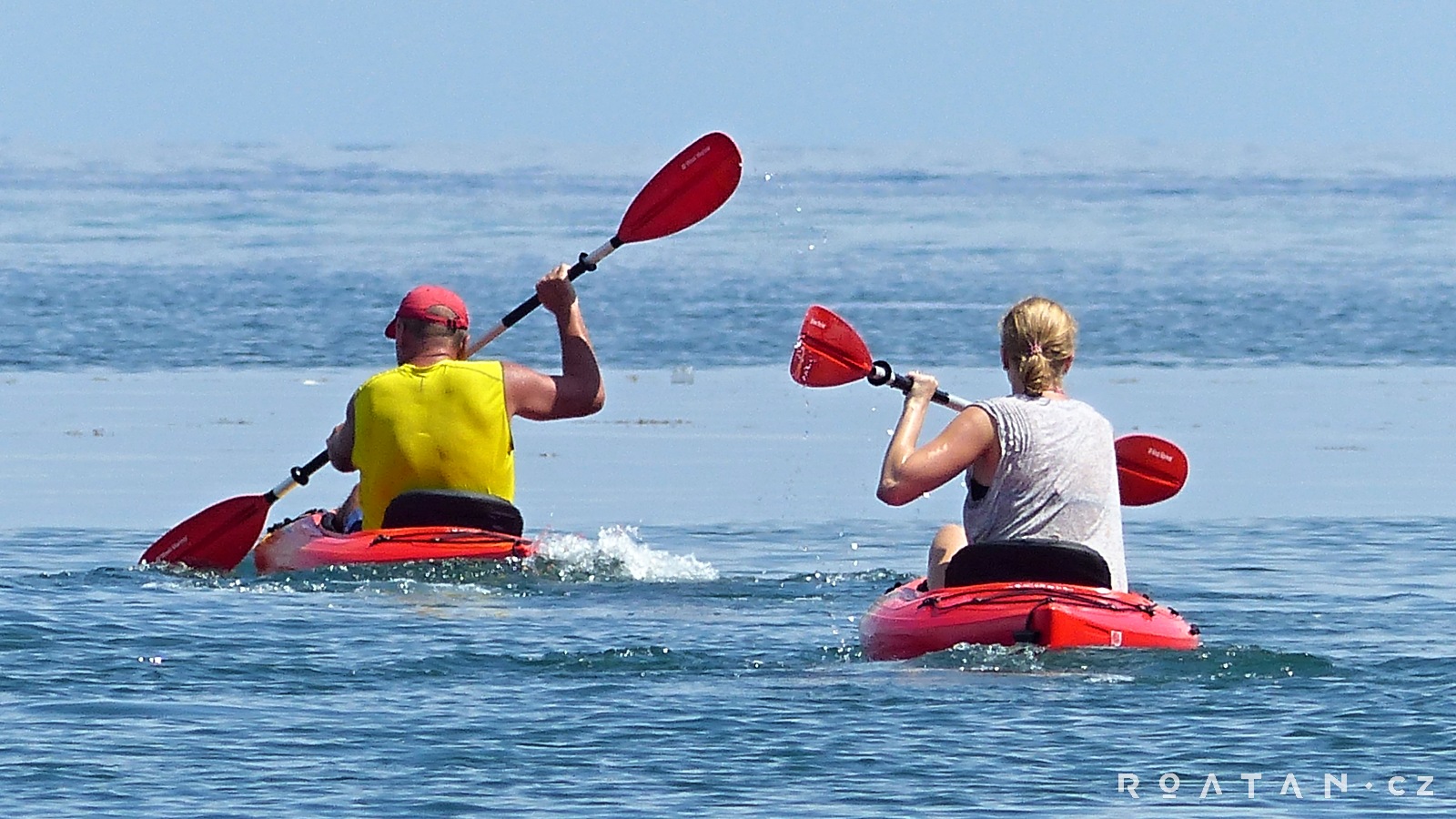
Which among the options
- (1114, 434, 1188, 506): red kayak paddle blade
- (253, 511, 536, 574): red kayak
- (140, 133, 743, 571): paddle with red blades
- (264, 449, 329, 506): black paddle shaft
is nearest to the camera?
(1114, 434, 1188, 506): red kayak paddle blade

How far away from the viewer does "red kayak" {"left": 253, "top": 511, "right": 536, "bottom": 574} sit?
1092cm

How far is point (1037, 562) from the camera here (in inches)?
343

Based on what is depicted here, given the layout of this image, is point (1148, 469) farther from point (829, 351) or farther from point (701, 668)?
point (701, 668)

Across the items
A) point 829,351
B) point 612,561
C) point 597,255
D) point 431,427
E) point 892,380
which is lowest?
point 612,561

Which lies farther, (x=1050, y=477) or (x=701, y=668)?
(x=701, y=668)

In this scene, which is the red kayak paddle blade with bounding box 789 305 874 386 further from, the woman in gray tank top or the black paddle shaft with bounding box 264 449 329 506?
the black paddle shaft with bounding box 264 449 329 506

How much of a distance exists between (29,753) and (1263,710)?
3465 mm

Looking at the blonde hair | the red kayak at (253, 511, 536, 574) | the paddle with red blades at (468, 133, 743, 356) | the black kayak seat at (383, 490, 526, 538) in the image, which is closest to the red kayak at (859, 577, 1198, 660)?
the blonde hair

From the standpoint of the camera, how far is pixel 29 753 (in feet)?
25.0

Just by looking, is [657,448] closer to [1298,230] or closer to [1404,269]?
[1404,269]

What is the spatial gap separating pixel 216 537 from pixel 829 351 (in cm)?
335

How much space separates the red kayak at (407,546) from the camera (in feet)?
35.8

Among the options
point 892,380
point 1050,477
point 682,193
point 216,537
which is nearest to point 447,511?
point 216,537

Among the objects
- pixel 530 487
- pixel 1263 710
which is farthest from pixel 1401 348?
pixel 1263 710
